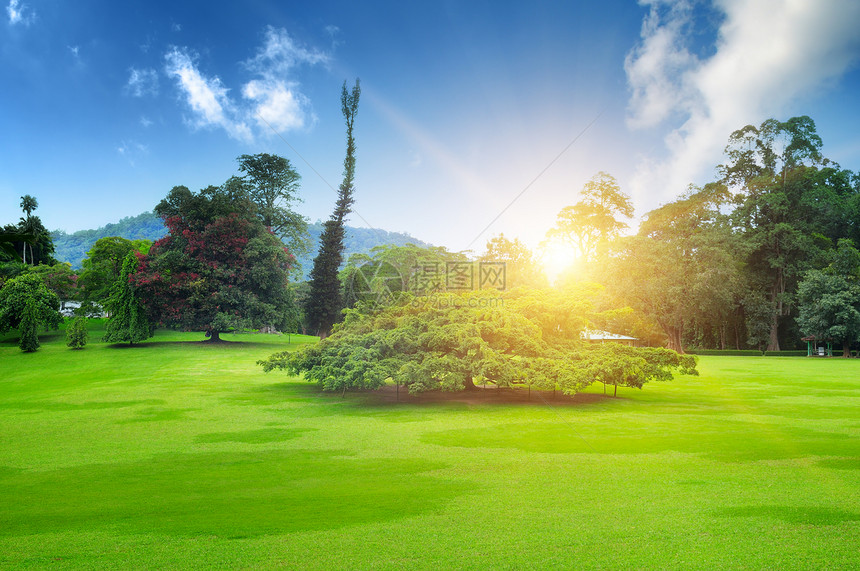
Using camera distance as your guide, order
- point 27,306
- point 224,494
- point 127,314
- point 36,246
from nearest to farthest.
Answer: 1. point 224,494
2. point 27,306
3. point 127,314
4. point 36,246

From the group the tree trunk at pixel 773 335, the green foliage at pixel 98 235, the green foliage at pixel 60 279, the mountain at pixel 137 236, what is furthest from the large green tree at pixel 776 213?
the green foliage at pixel 98 235

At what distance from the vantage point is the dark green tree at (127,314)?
29.1 meters

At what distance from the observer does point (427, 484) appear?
6781mm

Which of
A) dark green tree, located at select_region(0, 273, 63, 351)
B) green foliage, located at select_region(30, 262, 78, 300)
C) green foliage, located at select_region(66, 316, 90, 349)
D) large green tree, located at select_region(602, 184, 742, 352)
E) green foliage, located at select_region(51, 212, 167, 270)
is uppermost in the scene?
green foliage, located at select_region(51, 212, 167, 270)

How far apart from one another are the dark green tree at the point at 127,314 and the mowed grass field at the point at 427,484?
16.1m

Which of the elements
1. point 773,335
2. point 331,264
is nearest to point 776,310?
point 773,335

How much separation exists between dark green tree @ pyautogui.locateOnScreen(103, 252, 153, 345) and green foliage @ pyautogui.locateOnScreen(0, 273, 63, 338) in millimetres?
2707

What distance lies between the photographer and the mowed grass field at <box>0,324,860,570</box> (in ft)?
15.5

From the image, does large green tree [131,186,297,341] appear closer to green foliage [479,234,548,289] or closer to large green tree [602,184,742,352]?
green foliage [479,234,548,289]

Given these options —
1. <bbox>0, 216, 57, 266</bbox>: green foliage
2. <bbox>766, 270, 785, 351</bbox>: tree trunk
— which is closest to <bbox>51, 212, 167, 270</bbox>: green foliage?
<bbox>0, 216, 57, 266</bbox>: green foliage

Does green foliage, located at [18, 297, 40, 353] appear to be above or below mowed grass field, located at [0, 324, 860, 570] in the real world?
above

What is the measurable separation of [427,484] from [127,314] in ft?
95.1

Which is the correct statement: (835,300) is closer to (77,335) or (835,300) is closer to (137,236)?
(77,335)

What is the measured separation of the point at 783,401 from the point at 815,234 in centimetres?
3754
